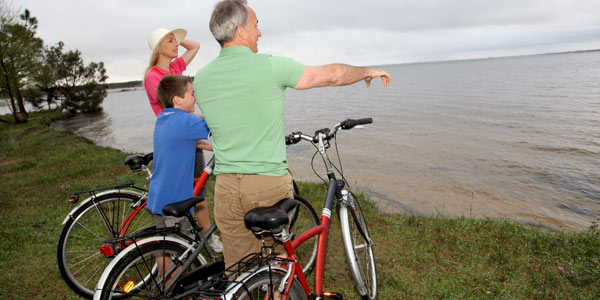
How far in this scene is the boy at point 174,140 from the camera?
2965 mm

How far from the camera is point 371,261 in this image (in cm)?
373

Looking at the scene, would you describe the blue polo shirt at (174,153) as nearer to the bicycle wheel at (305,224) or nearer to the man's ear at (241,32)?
the man's ear at (241,32)

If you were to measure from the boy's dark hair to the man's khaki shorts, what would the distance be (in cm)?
100

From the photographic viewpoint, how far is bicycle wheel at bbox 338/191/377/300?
10.4 ft

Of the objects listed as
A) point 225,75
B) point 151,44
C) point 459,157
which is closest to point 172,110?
point 225,75

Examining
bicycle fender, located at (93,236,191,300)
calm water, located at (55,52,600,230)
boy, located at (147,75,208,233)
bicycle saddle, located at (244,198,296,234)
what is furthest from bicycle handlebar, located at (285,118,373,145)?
calm water, located at (55,52,600,230)

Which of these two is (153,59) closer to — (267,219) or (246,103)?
(246,103)

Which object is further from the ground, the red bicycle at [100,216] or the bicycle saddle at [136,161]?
the bicycle saddle at [136,161]

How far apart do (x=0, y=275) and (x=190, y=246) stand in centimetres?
340

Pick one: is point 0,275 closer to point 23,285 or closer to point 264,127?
point 23,285

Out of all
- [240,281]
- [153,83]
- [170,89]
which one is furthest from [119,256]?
[153,83]

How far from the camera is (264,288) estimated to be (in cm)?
223

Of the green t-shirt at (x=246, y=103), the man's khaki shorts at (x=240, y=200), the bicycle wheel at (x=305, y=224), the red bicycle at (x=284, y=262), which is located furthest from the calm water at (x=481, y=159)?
the green t-shirt at (x=246, y=103)

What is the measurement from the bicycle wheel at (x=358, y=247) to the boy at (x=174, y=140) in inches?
58.2
